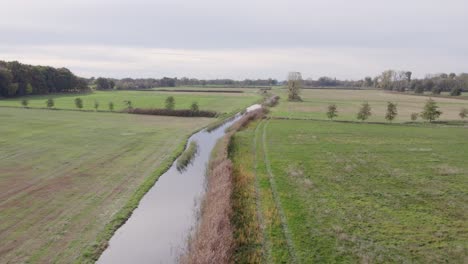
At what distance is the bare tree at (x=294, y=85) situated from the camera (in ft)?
315

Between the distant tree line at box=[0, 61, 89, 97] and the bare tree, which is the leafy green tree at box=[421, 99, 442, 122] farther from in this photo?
the distant tree line at box=[0, 61, 89, 97]

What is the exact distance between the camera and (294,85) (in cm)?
9594

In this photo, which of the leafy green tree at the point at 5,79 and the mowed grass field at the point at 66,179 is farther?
the leafy green tree at the point at 5,79

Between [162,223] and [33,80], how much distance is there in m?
96.3

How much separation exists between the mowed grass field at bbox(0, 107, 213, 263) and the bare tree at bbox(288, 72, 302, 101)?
2436 inches

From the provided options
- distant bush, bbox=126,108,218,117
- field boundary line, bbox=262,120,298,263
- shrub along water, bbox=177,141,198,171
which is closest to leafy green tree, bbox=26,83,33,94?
distant bush, bbox=126,108,218,117

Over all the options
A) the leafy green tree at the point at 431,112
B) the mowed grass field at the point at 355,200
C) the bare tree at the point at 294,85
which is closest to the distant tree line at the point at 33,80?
the bare tree at the point at 294,85

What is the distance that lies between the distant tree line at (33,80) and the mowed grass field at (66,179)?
2036 inches

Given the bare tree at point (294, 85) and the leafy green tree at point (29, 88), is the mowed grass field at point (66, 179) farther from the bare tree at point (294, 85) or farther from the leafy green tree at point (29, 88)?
the bare tree at point (294, 85)

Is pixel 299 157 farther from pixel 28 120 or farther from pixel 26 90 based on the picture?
pixel 26 90

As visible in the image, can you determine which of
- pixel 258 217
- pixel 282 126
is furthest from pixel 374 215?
pixel 282 126

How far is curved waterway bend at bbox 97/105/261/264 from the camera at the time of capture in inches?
509

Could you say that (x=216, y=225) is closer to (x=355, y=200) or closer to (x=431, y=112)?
(x=355, y=200)

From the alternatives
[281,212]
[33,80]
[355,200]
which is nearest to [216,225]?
[281,212]
